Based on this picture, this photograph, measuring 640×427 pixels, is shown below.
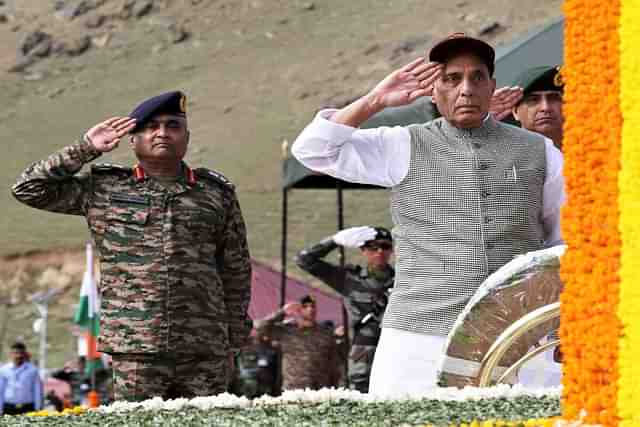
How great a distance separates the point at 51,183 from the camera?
18.3 feet

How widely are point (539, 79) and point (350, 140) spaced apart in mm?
1638

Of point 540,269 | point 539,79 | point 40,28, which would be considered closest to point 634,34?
point 540,269

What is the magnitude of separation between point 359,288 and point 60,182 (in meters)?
5.28

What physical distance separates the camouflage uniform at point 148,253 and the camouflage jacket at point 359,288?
4.85 m

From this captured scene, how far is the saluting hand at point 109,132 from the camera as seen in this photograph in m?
5.48

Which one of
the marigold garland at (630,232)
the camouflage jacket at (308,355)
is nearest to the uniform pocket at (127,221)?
the marigold garland at (630,232)

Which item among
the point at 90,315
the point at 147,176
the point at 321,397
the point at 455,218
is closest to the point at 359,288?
the point at 147,176

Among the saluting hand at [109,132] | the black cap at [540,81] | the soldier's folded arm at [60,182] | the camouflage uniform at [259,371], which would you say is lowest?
the soldier's folded arm at [60,182]

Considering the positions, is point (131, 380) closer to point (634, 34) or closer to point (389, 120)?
point (634, 34)

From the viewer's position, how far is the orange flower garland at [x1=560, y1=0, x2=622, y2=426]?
106 inches

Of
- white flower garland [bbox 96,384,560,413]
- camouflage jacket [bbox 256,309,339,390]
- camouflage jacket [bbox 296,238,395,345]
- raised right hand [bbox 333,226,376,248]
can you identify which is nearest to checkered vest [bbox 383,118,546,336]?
white flower garland [bbox 96,384,560,413]

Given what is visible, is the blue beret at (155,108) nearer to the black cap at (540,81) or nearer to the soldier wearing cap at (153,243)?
the soldier wearing cap at (153,243)

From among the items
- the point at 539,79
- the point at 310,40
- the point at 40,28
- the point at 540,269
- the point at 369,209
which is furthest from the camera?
the point at 40,28

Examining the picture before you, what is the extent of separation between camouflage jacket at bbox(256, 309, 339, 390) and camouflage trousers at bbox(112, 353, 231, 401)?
9.35 metres
